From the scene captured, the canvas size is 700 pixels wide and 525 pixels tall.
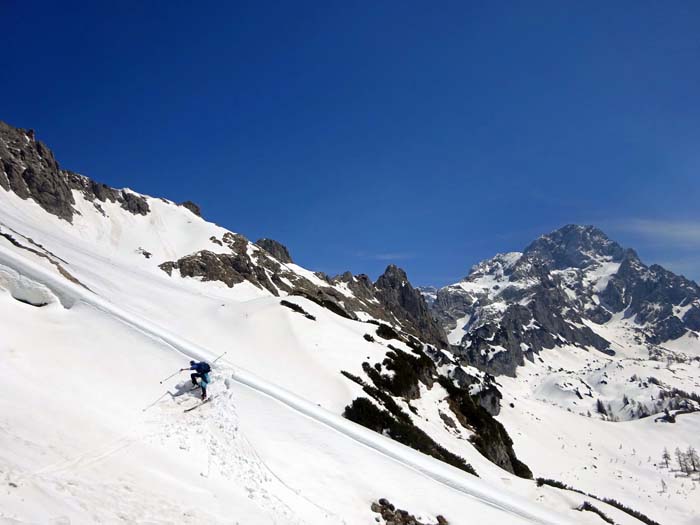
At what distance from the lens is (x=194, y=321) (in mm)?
34406

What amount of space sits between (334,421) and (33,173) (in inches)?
5848

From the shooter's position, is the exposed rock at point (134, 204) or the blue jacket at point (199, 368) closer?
the blue jacket at point (199, 368)

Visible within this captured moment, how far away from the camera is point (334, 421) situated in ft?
61.7

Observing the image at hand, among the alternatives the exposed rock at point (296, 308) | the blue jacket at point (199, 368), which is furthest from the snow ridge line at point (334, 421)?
the exposed rock at point (296, 308)

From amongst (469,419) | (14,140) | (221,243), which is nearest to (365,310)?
(221,243)

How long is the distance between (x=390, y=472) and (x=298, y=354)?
55.2 ft

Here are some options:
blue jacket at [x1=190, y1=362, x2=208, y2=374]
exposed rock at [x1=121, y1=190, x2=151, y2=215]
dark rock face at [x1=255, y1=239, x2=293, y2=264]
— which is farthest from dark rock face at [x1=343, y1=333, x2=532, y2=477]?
exposed rock at [x1=121, y1=190, x2=151, y2=215]

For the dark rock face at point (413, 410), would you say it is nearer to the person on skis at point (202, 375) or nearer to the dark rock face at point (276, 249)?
the person on skis at point (202, 375)

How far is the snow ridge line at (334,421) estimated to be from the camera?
17953 mm

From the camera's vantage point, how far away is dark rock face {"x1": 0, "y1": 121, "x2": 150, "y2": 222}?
122938 mm

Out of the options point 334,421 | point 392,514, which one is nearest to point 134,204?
point 334,421

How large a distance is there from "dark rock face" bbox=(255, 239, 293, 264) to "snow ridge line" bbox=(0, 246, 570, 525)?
167 m

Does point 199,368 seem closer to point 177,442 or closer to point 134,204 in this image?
point 177,442

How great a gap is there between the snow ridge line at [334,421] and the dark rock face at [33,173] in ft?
411
